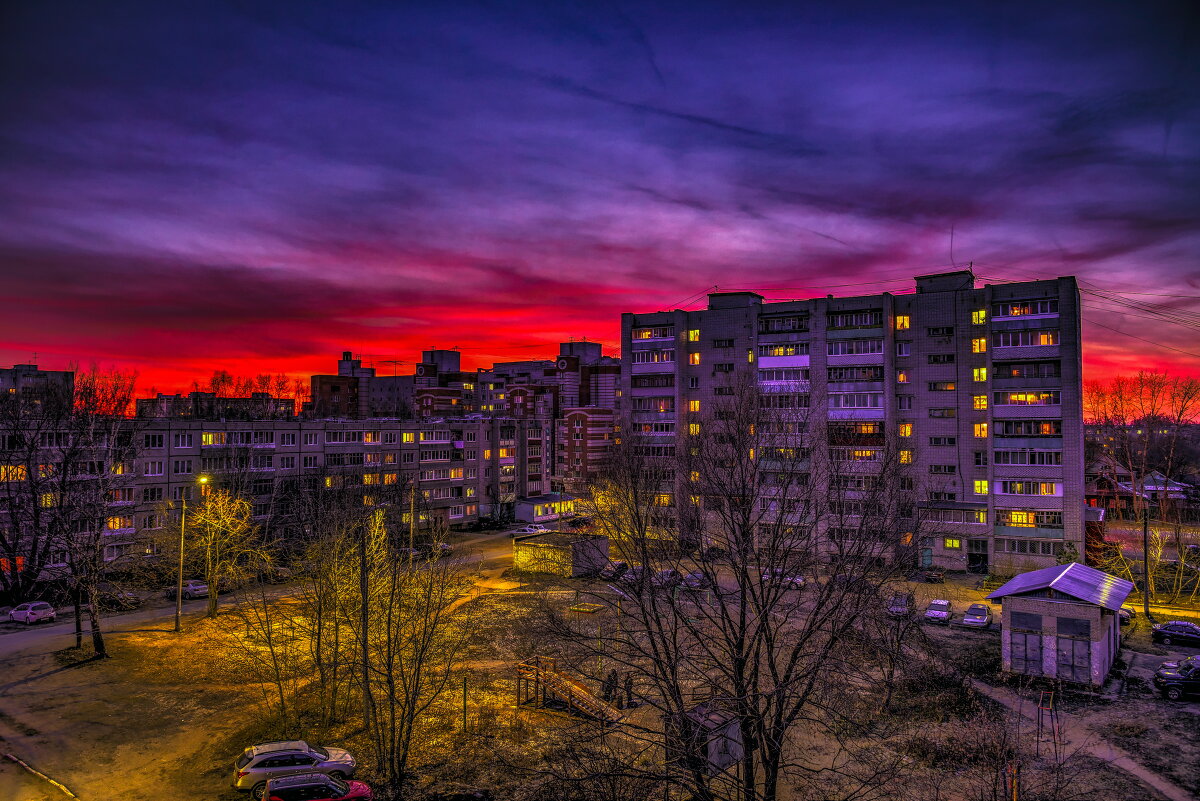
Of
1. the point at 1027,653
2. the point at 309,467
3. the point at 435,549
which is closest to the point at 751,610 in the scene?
the point at 435,549

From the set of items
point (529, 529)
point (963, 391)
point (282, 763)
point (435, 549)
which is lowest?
point (282, 763)

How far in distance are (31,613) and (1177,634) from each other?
2216 inches

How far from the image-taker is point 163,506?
40656mm

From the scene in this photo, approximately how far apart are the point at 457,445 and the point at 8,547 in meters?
32.9

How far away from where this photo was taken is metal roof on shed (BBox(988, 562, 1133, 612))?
84.4 feet

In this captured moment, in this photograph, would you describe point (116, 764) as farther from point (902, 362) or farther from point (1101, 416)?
point (1101, 416)

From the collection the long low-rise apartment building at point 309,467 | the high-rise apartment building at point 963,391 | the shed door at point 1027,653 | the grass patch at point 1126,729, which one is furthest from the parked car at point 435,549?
the shed door at point 1027,653

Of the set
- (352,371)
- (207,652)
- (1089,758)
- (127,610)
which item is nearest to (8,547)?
(127,610)

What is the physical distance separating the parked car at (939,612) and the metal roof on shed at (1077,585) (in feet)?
17.2

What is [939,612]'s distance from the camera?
33875mm

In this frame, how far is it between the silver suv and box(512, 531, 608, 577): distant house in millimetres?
21939

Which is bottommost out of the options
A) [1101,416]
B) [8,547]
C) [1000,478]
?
[8,547]

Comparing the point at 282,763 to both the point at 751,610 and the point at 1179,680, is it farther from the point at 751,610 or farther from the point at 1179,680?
the point at 1179,680

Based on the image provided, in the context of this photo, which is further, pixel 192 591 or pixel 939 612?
pixel 192 591
